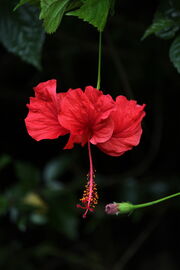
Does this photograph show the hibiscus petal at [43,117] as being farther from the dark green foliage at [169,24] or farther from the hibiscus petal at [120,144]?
the dark green foliage at [169,24]

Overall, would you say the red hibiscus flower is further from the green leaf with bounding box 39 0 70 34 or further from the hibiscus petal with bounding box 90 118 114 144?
the green leaf with bounding box 39 0 70 34

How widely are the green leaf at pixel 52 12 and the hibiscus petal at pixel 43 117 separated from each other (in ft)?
0.34

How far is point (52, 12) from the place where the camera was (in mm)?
874

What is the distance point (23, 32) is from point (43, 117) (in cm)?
44

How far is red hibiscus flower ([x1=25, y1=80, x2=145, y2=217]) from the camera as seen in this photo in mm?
819

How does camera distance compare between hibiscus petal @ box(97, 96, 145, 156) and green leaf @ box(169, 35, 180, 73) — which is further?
green leaf @ box(169, 35, 180, 73)

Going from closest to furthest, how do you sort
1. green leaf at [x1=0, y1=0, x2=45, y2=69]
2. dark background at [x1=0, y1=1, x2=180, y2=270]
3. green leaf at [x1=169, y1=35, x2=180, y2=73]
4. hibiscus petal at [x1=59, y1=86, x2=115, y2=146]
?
1. hibiscus petal at [x1=59, y1=86, x2=115, y2=146]
2. green leaf at [x1=169, y1=35, x2=180, y2=73]
3. green leaf at [x1=0, y1=0, x2=45, y2=69]
4. dark background at [x1=0, y1=1, x2=180, y2=270]

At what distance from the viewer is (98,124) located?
0.85m

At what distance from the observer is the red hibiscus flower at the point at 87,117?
819 millimetres

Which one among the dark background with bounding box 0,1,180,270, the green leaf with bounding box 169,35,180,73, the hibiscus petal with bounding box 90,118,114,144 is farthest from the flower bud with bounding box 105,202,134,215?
the dark background with bounding box 0,1,180,270

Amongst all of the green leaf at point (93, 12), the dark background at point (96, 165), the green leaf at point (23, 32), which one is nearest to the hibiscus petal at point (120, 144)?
the green leaf at point (93, 12)

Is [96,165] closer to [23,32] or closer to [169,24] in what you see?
[23,32]

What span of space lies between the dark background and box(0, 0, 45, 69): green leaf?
Result: 304 millimetres

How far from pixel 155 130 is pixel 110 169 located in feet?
1.28
